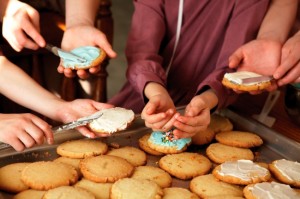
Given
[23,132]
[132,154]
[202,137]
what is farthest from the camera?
[202,137]

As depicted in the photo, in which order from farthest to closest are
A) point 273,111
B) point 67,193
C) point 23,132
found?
point 273,111
point 23,132
point 67,193

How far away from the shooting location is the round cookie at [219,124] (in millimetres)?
1268

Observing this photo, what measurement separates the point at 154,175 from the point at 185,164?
10 centimetres

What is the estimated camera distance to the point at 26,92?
1193 mm

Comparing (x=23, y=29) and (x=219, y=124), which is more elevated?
(x=23, y=29)

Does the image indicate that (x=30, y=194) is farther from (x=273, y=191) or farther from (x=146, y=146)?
(x=273, y=191)

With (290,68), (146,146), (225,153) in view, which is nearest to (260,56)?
(290,68)

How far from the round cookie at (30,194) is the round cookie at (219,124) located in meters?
0.56

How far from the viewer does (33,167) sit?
979 millimetres

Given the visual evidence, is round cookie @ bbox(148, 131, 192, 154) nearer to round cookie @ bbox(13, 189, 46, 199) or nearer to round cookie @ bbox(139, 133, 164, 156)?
round cookie @ bbox(139, 133, 164, 156)

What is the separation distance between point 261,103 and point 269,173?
1.69 feet

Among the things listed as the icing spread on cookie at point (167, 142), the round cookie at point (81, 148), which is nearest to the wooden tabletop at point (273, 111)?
the icing spread on cookie at point (167, 142)

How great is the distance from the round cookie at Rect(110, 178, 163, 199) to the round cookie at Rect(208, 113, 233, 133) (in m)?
0.38

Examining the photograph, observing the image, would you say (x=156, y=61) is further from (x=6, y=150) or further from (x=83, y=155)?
(x=6, y=150)
